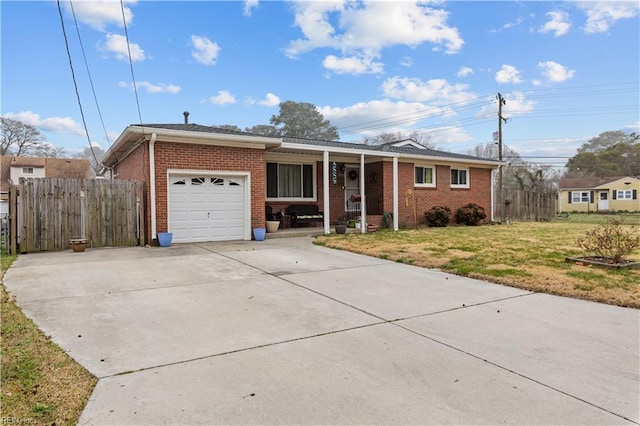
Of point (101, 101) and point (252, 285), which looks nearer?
point (252, 285)

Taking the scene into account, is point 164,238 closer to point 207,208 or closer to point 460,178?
point 207,208

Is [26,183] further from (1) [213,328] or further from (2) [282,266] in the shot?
(1) [213,328]

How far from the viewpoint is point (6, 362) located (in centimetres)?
307

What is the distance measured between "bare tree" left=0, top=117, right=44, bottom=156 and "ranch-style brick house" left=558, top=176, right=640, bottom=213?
206 ft

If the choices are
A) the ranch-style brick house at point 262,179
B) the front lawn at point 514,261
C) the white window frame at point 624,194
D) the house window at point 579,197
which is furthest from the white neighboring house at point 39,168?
the white window frame at point 624,194

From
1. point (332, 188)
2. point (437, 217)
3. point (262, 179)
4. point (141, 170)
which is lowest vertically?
point (437, 217)

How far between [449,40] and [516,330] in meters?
14.0

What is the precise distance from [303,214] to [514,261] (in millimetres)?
8687

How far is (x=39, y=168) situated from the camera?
38594 mm

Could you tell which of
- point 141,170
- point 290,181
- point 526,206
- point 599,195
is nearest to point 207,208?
point 141,170

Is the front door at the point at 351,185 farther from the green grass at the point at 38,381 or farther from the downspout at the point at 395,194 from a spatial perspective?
the green grass at the point at 38,381

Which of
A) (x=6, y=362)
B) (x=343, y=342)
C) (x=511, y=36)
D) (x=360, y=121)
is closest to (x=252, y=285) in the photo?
(x=343, y=342)

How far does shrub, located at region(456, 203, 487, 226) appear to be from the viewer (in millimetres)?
18062

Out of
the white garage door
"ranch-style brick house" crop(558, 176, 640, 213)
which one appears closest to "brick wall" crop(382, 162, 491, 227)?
the white garage door
